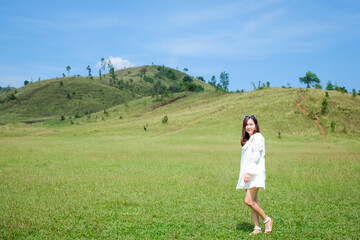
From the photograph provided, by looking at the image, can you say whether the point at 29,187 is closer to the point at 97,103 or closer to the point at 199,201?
the point at 199,201

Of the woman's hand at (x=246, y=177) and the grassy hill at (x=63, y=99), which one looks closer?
the woman's hand at (x=246, y=177)

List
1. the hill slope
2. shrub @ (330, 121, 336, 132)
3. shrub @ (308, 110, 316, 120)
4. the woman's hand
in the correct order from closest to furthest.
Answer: the woman's hand < shrub @ (330, 121, 336, 132) < the hill slope < shrub @ (308, 110, 316, 120)

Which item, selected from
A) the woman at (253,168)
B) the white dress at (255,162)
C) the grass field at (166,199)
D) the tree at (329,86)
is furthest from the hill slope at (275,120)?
the tree at (329,86)

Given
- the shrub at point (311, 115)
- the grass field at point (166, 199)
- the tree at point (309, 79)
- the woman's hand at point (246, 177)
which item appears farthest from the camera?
the tree at point (309, 79)

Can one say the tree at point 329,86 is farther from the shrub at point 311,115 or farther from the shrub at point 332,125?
the shrub at point 332,125

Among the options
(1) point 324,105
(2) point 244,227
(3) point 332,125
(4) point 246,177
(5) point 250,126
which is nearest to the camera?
(4) point 246,177

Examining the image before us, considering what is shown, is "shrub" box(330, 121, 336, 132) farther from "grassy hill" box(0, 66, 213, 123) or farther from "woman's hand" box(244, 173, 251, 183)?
"grassy hill" box(0, 66, 213, 123)

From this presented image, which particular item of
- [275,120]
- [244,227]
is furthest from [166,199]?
[275,120]

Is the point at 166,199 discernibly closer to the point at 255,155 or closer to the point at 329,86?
the point at 255,155

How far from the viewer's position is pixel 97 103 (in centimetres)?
16688

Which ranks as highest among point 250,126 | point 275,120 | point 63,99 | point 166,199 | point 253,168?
point 63,99

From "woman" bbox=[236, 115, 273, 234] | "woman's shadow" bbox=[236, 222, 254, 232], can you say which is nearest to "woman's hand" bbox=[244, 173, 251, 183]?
"woman" bbox=[236, 115, 273, 234]

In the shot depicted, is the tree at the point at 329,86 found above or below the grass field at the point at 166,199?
above

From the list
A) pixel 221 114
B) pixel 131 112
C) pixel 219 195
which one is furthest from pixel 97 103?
pixel 219 195
